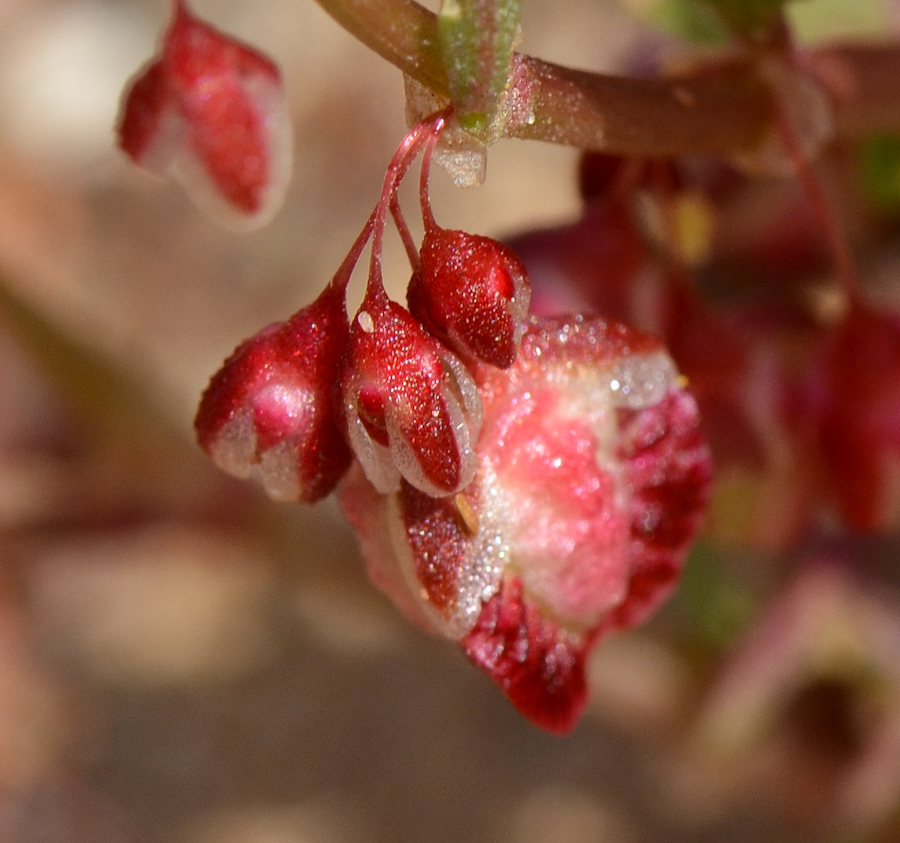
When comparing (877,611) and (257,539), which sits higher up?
(877,611)

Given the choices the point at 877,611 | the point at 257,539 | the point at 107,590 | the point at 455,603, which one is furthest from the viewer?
the point at 107,590

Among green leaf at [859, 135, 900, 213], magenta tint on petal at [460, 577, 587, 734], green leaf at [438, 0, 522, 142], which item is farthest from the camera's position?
green leaf at [859, 135, 900, 213]

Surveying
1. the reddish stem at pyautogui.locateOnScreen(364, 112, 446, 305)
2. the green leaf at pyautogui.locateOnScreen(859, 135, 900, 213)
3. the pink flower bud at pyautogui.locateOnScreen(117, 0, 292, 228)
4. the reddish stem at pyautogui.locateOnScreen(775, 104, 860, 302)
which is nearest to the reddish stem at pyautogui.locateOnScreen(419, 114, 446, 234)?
the reddish stem at pyautogui.locateOnScreen(364, 112, 446, 305)

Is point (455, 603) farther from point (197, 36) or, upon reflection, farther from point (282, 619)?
point (282, 619)

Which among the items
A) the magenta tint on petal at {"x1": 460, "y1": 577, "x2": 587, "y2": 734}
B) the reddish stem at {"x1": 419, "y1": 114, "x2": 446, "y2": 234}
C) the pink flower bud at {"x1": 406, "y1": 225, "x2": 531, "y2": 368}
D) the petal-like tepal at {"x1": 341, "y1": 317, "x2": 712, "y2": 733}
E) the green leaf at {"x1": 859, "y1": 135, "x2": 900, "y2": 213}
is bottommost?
Result: the magenta tint on petal at {"x1": 460, "y1": 577, "x2": 587, "y2": 734}

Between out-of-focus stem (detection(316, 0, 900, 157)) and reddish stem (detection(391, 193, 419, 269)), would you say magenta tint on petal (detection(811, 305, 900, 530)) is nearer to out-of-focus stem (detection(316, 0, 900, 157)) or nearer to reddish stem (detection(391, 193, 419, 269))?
out-of-focus stem (detection(316, 0, 900, 157))

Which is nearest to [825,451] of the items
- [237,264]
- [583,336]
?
[583,336]

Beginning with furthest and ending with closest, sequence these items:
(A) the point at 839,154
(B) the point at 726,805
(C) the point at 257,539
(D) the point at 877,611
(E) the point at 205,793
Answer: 1. (E) the point at 205,793
2. (B) the point at 726,805
3. (C) the point at 257,539
4. (D) the point at 877,611
5. (A) the point at 839,154

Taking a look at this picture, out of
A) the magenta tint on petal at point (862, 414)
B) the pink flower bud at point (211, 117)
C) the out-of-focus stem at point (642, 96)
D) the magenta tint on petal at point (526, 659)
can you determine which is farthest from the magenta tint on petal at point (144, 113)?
the magenta tint on petal at point (862, 414)
